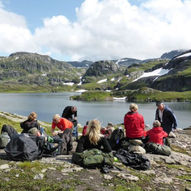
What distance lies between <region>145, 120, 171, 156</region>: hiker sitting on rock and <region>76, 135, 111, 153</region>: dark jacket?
557 cm

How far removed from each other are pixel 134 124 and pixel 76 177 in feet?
22.0

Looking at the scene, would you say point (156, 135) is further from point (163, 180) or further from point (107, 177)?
point (107, 177)

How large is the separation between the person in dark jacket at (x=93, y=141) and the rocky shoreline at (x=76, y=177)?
3.84ft

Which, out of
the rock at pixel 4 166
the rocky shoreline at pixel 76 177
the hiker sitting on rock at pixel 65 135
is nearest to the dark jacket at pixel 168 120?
the rocky shoreline at pixel 76 177

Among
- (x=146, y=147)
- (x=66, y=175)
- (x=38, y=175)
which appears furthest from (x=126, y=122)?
(x=38, y=175)

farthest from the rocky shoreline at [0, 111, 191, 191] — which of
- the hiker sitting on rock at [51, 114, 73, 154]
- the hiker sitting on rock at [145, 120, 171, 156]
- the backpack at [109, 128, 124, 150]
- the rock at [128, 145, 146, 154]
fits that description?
the backpack at [109, 128, 124, 150]

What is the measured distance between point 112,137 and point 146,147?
2745 millimetres

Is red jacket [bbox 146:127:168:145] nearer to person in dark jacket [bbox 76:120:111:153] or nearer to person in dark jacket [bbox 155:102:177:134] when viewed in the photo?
person in dark jacket [bbox 155:102:177:134]

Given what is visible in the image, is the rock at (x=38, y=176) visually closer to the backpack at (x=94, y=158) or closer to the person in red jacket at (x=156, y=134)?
the backpack at (x=94, y=158)

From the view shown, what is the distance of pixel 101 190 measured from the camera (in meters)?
9.41

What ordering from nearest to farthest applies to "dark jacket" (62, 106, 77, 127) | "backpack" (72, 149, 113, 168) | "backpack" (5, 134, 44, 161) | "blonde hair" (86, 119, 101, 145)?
"blonde hair" (86, 119, 101, 145) < "backpack" (72, 149, 113, 168) < "backpack" (5, 134, 44, 161) < "dark jacket" (62, 106, 77, 127)

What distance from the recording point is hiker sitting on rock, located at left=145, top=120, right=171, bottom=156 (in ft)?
52.4

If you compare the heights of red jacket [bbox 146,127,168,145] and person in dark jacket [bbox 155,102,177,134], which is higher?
person in dark jacket [bbox 155,102,177,134]

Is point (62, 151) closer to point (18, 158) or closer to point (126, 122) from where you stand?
point (18, 158)
